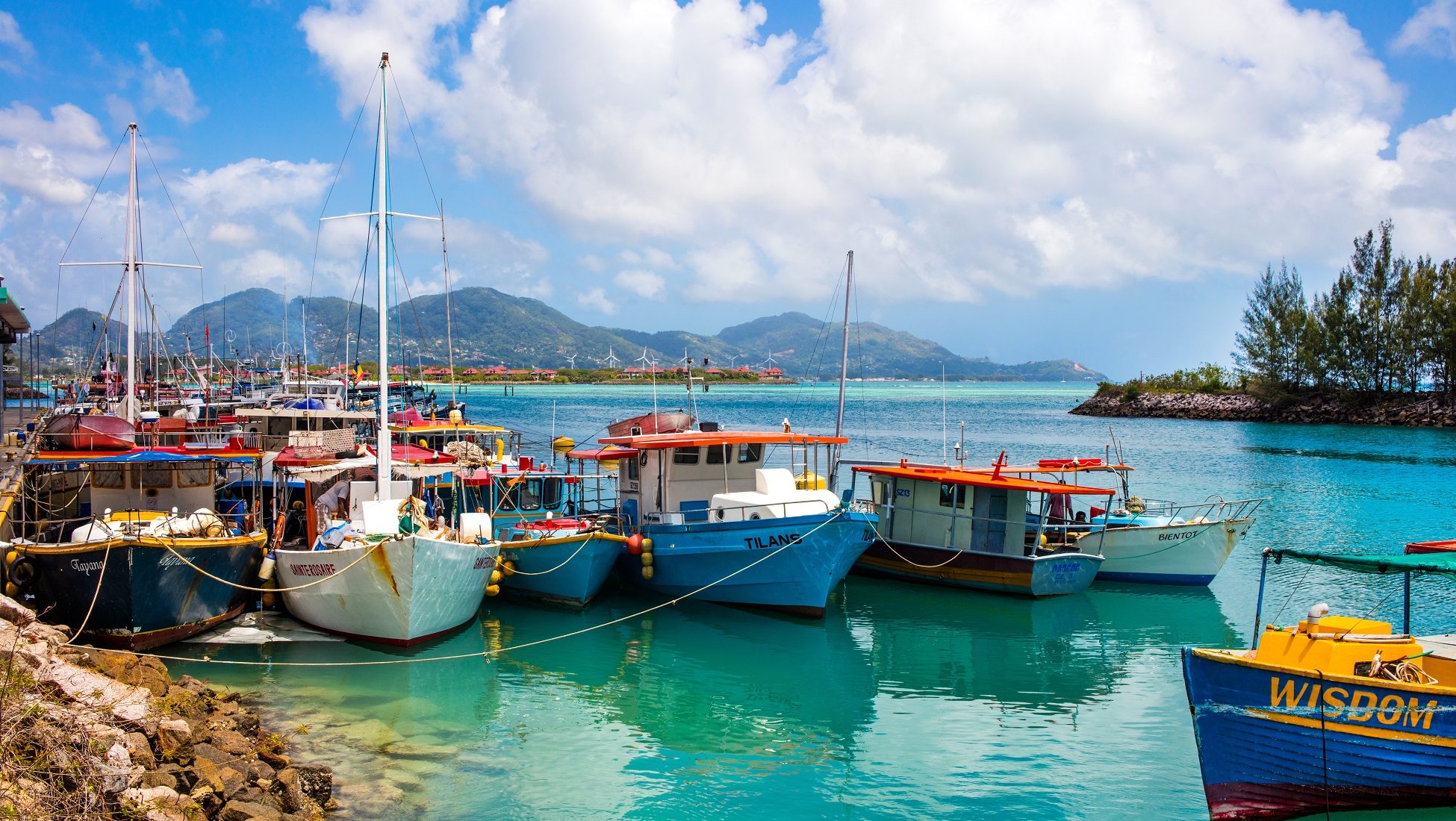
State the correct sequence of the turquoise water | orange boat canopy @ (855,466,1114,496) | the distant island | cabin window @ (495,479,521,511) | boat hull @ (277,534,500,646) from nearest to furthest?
1. the turquoise water
2. boat hull @ (277,534,500,646)
3. orange boat canopy @ (855,466,1114,496)
4. cabin window @ (495,479,521,511)
5. the distant island

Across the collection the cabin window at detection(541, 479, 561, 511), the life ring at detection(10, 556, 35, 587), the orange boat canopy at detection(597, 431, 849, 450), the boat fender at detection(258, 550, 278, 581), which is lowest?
the boat fender at detection(258, 550, 278, 581)

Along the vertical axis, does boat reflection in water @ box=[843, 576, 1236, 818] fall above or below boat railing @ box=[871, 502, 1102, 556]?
below

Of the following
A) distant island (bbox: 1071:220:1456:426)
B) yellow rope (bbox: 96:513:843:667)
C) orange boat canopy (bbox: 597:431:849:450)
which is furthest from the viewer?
distant island (bbox: 1071:220:1456:426)

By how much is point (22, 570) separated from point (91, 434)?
3.92 meters

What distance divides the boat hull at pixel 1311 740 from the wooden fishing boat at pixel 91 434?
18786mm

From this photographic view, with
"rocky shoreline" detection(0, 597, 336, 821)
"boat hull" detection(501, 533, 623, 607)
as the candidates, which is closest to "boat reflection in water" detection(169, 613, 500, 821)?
"rocky shoreline" detection(0, 597, 336, 821)

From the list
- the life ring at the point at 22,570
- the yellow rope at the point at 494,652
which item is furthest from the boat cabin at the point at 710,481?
the life ring at the point at 22,570

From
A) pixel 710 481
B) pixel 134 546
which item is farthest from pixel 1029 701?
pixel 134 546

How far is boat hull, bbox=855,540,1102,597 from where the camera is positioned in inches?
842

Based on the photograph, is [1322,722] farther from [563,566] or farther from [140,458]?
[140,458]

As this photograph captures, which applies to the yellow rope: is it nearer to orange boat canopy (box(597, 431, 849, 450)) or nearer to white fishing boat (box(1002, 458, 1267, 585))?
orange boat canopy (box(597, 431, 849, 450))

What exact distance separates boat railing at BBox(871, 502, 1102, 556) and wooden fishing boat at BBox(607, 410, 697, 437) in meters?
4.90

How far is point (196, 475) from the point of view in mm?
19188

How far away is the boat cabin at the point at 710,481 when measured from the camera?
20109 millimetres
